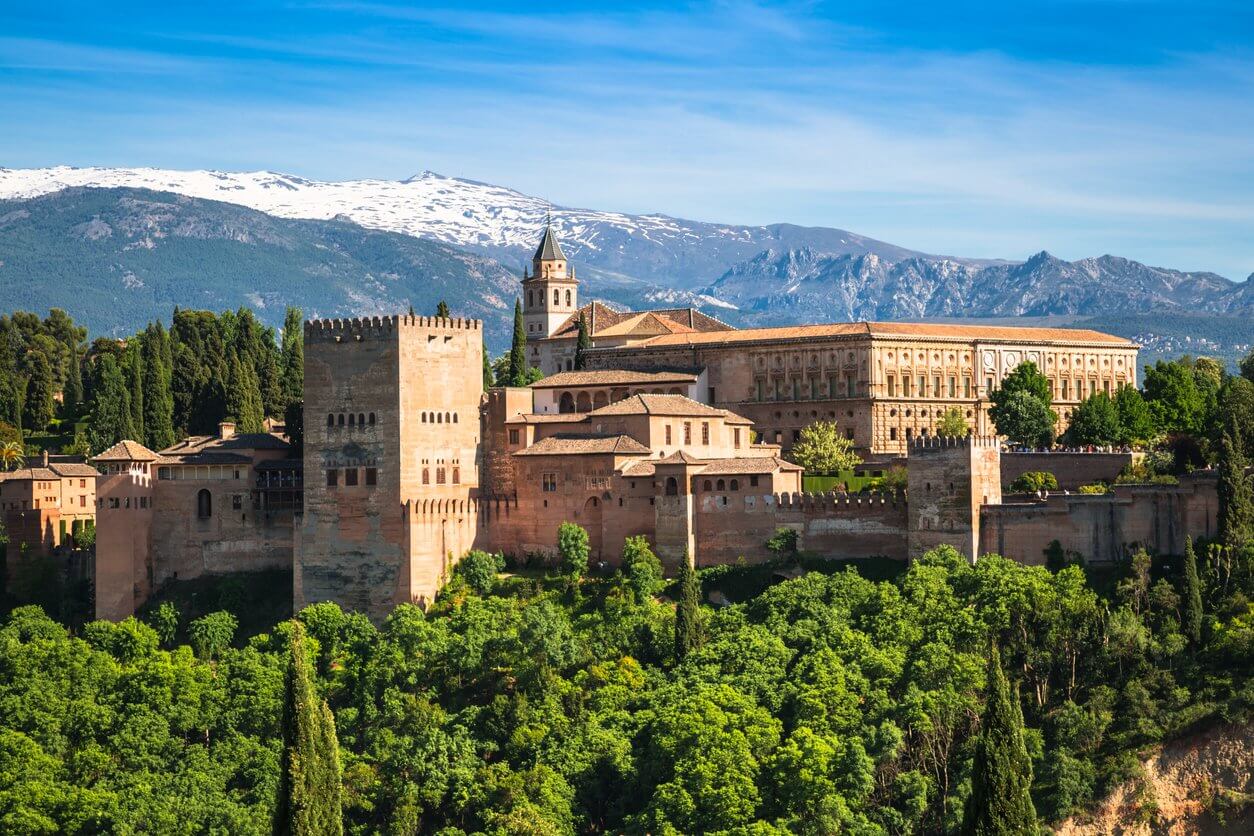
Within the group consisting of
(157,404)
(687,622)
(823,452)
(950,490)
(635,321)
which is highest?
(635,321)

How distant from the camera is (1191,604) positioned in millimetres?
60406

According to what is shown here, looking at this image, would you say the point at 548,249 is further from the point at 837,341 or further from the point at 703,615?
the point at 703,615

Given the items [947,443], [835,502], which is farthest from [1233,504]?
[835,502]

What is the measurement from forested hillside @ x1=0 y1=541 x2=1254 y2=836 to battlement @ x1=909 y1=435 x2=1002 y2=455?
3.93 m

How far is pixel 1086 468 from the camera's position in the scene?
75438 mm

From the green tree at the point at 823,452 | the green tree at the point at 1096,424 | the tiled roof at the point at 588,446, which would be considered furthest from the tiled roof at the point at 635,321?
the tiled roof at the point at 588,446

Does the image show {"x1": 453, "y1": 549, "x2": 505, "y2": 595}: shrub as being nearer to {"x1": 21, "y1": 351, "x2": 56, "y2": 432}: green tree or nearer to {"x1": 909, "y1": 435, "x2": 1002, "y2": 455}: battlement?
{"x1": 909, "y1": 435, "x2": 1002, "y2": 455}: battlement

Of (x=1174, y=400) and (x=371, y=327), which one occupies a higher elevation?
(x=371, y=327)

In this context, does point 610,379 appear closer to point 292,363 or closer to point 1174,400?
point 292,363

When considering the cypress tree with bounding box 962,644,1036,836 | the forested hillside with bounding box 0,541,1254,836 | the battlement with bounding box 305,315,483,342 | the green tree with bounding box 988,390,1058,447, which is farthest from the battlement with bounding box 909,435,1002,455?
the cypress tree with bounding box 962,644,1036,836

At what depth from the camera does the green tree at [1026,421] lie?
8619 centimetres

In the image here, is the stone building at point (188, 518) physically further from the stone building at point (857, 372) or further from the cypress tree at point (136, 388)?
the stone building at point (857, 372)

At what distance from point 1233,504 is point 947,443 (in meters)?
9.39

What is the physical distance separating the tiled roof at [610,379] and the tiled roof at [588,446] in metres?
13.7
